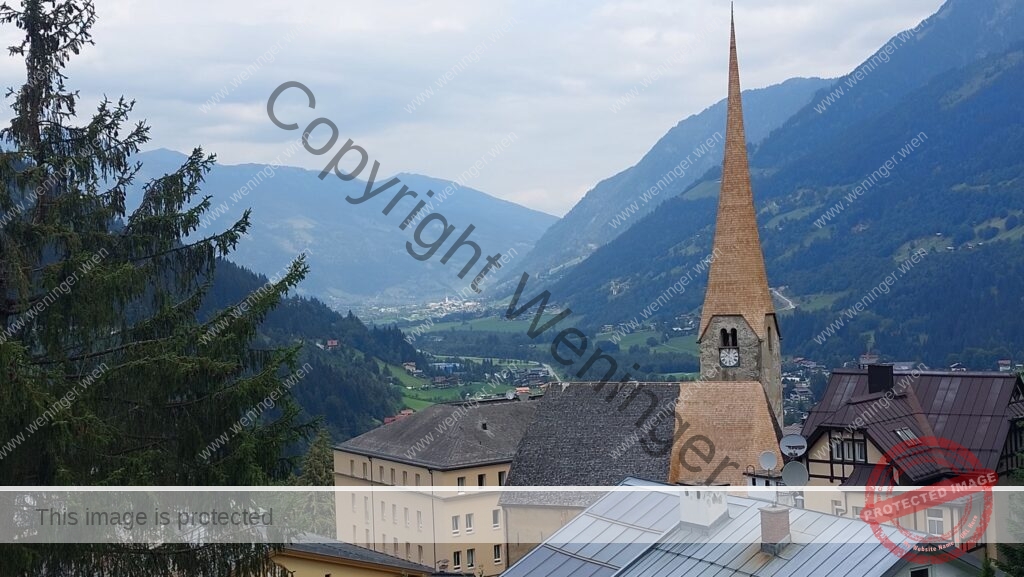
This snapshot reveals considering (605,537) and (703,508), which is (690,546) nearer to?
(703,508)

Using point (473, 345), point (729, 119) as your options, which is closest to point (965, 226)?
point (473, 345)

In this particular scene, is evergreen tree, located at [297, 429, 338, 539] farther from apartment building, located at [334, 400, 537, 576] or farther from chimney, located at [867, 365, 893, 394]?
chimney, located at [867, 365, 893, 394]

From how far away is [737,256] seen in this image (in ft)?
123

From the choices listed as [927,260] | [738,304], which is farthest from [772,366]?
[927,260]

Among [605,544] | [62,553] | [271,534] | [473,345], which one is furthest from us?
[473,345]

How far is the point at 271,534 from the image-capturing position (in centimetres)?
1293

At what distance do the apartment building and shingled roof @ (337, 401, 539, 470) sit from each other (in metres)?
0.04

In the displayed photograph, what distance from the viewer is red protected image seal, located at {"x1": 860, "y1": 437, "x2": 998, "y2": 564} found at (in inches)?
556

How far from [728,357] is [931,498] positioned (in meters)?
13.1

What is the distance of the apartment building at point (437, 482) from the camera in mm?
44188

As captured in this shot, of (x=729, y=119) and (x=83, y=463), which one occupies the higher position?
(x=729, y=119)

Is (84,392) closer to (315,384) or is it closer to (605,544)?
(605,544)

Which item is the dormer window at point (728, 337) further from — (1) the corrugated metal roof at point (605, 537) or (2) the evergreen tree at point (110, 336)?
(2) the evergreen tree at point (110, 336)

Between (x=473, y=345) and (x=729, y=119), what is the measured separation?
147109 millimetres
